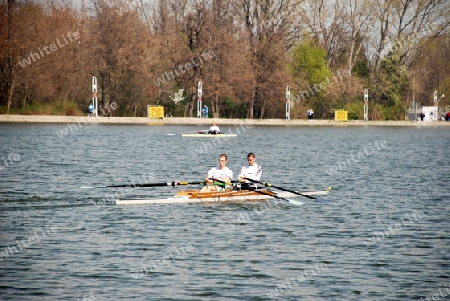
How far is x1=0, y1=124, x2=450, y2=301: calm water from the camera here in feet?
46.0

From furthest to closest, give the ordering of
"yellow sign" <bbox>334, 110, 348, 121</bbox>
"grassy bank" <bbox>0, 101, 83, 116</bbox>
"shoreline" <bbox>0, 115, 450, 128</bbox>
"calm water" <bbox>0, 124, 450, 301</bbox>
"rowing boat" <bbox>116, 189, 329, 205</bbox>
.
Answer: "yellow sign" <bbox>334, 110, 348, 121</bbox> < "grassy bank" <bbox>0, 101, 83, 116</bbox> < "shoreline" <bbox>0, 115, 450, 128</bbox> < "rowing boat" <bbox>116, 189, 329, 205</bbox> < "calm water" <bbox>0, 124, 450, 301</bbox>

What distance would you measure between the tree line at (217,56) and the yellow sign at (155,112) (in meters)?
2.48

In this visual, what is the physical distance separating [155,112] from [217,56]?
10466mm

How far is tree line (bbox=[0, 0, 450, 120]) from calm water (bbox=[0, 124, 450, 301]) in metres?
43.9

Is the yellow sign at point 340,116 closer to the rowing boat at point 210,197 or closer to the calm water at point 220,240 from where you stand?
the calm water at point 220,240

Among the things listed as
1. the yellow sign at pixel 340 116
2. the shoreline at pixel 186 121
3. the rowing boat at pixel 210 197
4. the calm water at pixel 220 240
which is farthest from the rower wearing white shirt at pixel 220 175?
the yellow sign at pixel 340 116

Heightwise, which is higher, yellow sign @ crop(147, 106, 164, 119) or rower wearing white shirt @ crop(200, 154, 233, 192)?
yellow sign @ crop(147, 106, 164, 119)

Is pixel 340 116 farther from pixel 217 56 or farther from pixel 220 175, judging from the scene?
pixel 220 175

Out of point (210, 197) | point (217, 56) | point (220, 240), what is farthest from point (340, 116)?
point (220, 240)

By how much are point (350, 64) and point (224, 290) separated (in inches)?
3607

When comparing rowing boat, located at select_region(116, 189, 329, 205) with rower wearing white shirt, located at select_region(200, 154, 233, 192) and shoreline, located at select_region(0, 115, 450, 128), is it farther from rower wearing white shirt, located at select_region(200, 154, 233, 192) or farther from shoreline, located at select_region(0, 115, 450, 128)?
shoreline, located at select_region(0, 115, 450, 128)

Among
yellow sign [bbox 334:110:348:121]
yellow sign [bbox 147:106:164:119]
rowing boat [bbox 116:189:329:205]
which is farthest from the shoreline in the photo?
rowing boat [bbox 116:189:329:205]

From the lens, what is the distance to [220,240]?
17938 millimetres

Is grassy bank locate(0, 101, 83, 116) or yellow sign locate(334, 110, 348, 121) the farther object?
yellow sign locate(334, 110, 348, 121)
